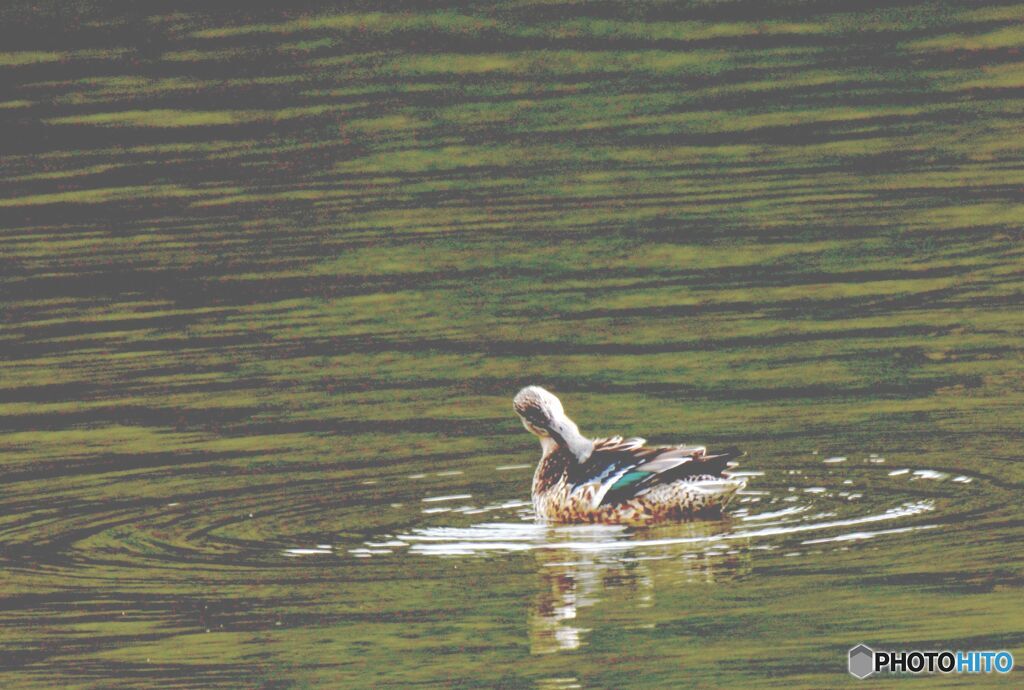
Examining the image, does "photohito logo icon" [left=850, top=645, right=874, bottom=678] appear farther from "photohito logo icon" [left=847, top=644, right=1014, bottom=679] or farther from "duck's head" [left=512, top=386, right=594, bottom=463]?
"duck's head" [left=512, top=386, right=594, bottom=463]

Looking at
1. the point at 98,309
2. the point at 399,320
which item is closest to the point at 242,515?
the point at 399,320

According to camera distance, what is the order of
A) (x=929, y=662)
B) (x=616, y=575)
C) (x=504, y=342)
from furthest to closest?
1. (x=504, y=342)
2. (x=616, y=575)
3. (x=929, y=662)

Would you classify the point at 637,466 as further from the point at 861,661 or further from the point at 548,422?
the point at 861,661

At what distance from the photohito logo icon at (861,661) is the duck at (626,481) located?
6.07 ft

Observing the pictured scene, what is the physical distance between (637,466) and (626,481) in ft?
0.29

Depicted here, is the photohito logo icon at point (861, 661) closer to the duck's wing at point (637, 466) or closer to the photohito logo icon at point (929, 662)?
the photohito logo icon at point (929, 662)

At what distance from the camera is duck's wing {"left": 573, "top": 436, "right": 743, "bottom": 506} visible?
12141 mm

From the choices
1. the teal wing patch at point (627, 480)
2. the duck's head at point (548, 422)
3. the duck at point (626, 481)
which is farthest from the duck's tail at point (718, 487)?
the duck's head at point (548, 422)

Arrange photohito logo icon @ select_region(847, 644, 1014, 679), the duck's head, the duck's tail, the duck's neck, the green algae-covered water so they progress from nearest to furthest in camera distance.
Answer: photohito logo icon @ select_region(847, 644, 1014, 679), the green algae-covered water, the duck's tail, the duck's neck, the duck's head

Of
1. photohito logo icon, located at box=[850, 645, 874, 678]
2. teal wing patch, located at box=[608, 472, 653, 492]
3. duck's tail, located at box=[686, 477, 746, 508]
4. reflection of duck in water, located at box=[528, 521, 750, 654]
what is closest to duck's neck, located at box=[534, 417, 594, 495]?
teal wing patch, located at box=[608, 472, 653, 492]

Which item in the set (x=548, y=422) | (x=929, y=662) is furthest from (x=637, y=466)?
(x=929, y=662)

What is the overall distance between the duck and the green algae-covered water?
0.46 feet

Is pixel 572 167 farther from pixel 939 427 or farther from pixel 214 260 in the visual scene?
pixel 939 427

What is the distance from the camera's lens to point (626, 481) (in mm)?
12469
